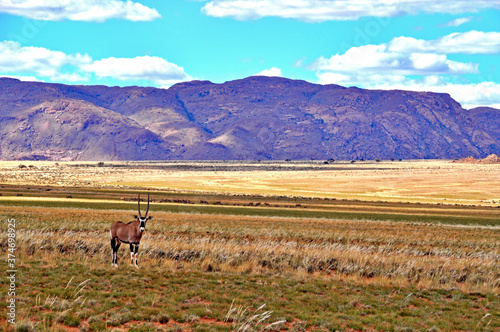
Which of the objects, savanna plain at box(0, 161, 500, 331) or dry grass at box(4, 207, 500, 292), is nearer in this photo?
savanna plain at box(0, 161, 500, 331)

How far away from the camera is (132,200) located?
197 ft

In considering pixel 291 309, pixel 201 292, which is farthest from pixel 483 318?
pixel 201 292

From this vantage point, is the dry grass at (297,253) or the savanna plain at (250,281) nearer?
the savanna plain at (250,281)

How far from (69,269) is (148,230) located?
12.6 m

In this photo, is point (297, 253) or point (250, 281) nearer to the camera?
point (250, 281)

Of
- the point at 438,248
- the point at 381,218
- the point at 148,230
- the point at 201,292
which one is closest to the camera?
the point at 201,292

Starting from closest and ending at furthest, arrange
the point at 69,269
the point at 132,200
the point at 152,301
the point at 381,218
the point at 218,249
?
1. the point at 152,301
2. the point at 69,269
3. the point at 218,249
4. the point at 381,218
5. the point at 132,200

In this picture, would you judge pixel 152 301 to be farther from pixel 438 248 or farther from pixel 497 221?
pixel 497 221

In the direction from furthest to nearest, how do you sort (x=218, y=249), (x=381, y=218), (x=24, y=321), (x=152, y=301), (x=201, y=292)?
(x=381, y=218) → (x=218, y=249) → (x=201, y=292) → (x=152, y=301) → (x=24, y=321)

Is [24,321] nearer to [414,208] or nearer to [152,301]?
[152,301]

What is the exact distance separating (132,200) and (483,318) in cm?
5030

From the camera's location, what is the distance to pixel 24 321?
1102cm

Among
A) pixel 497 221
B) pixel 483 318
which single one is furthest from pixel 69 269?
pixel 497 221

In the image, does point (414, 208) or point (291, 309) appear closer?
point (291, 309)
